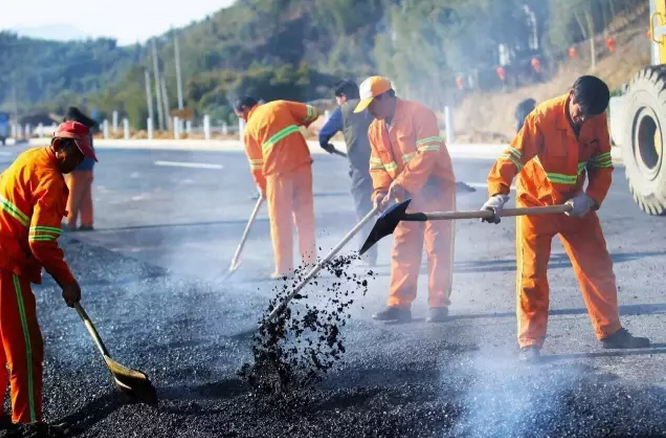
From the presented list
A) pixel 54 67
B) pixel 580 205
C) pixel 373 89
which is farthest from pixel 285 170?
pixel 54 67

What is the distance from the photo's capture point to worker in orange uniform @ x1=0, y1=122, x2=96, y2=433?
181 inches

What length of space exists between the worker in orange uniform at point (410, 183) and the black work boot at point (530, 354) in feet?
4.17

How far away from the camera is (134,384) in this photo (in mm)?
4875

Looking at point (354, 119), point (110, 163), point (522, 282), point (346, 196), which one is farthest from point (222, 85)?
point (522, 282)

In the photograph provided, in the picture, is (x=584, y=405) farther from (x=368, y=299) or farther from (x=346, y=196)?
(x=346, y=196)

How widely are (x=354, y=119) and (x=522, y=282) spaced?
12.6 ft

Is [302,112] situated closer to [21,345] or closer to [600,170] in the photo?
[600,170]

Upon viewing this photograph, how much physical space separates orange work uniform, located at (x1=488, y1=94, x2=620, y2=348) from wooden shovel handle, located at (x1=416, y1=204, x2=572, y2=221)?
0.60 feet

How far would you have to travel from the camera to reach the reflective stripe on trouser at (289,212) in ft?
28.3

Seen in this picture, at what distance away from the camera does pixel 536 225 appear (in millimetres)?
5438

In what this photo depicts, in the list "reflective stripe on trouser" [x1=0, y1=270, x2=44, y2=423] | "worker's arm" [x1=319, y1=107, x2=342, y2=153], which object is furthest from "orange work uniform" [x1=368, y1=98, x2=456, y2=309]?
"reflective stripe on trouser" [x1=0, y1=270, x2=44, y2=423]

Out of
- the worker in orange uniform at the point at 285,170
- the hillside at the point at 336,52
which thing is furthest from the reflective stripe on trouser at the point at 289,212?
the hillside at the point at 336,52

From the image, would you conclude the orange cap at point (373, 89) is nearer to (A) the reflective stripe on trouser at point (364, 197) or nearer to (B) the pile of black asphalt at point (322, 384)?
(B) the pile of black asphalt at point (322, 384)

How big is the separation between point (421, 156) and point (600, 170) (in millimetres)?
1440
